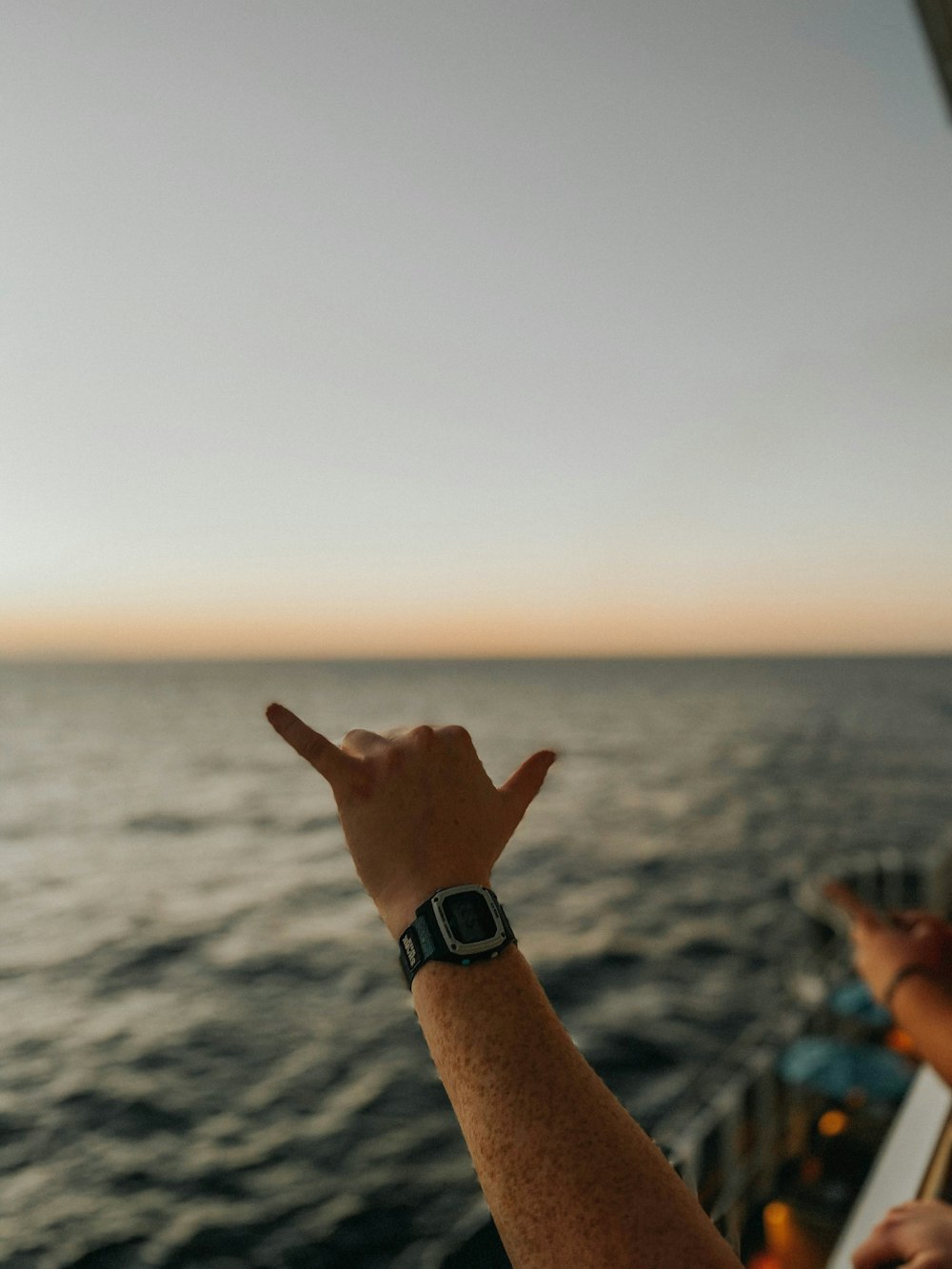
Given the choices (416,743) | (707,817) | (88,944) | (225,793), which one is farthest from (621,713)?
(416,743)

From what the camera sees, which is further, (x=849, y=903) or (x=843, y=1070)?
(x=843, y=1070)

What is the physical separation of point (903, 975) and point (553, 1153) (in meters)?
1.47

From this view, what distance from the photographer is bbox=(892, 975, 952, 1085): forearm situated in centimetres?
177

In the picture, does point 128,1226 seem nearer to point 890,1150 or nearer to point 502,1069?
point 890,1150

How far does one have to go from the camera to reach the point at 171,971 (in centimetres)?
1805

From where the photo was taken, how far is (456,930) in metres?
0.96

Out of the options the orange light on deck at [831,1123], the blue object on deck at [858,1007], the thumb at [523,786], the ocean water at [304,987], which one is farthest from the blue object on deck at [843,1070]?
the thumb at [523,786]

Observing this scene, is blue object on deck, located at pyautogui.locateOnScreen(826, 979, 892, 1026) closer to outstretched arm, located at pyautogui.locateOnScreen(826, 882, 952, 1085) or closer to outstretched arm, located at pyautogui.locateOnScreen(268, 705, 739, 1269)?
outstretched arm, located at pyautogui.locateOnScreen(826, 882, 952, 1085)

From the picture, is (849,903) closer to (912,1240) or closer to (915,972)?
(915,972)

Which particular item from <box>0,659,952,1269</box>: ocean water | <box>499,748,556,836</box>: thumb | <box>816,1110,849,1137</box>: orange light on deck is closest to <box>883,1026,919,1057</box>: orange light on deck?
<box>816,1110,849,1137</box>: orange light on deck

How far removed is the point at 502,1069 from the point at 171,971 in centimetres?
2019

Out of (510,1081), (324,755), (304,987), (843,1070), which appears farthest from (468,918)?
(304,987)

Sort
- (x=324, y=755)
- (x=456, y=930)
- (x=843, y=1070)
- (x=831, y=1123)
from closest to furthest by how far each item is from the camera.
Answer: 1. (x=456, y=930)
2. (x=324, y=755)
3. (x=831, y=1123)
4. (x=843, y=1070)

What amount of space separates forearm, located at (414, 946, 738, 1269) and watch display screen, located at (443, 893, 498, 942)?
64mm
